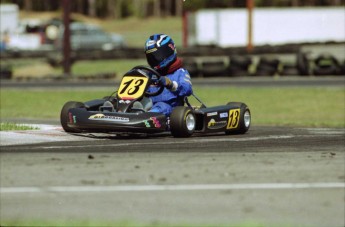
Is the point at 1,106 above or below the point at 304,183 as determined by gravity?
below

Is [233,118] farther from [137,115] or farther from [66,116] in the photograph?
[66,116]

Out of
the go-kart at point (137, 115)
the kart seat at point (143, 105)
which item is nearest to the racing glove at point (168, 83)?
the go-kart at point (137, 115)

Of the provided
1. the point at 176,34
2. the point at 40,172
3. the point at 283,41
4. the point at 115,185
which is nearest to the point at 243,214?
the point at 115,185

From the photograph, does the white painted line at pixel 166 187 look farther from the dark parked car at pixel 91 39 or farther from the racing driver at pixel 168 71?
the dark parked car at pixel 91 39

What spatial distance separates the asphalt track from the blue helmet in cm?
203

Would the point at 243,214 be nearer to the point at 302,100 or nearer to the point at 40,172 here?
the point at 40,172

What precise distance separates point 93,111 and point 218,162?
3.36m

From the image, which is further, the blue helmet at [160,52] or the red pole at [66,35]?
the red pole at [66,35]

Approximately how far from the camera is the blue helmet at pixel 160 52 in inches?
478

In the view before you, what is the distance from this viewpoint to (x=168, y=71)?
40.0ft

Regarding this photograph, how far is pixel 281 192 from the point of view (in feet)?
22.8

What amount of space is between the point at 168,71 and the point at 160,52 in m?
0.26

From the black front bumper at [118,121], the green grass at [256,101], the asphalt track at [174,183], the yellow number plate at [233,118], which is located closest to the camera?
the asphalt track at [174,183]

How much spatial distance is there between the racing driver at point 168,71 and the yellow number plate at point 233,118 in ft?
2.49
